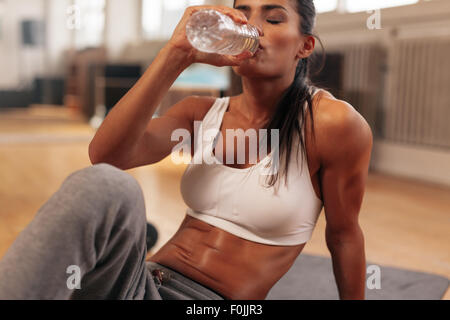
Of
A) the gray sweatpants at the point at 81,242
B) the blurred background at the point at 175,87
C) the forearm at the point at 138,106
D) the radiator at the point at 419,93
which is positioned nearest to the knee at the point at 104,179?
the gray sweatpants at the point at 81,242

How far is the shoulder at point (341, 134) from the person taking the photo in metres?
0.75

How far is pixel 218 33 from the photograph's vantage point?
664mm

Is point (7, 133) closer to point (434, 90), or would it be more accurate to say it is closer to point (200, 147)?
point (434, 90)

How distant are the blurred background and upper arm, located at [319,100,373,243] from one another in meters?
1.37

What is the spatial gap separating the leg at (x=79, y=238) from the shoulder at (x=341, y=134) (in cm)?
30

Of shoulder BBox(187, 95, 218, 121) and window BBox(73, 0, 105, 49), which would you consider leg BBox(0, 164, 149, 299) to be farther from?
window BBox(73, 0, 105, 49)

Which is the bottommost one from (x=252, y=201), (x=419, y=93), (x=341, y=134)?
(x=419, y=93)

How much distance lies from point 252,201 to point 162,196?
5.35ft

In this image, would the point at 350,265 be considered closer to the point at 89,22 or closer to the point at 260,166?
the point at 260,166

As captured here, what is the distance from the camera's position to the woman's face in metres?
0.75

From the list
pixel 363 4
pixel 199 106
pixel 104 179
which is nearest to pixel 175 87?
pixel 363 4

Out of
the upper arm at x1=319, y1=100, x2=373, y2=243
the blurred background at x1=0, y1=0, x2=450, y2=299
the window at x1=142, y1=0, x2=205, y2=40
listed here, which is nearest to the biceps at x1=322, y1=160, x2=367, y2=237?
the upper arm at x1=319, y1=100, x2=373, y2=243

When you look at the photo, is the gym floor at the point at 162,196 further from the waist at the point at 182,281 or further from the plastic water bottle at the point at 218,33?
the plastic water bottle at the point at 218,33
